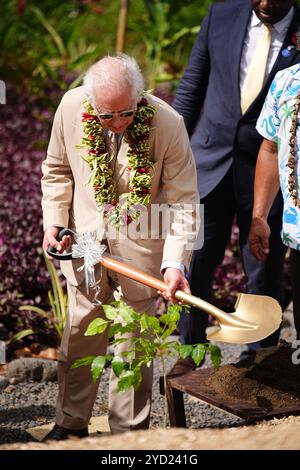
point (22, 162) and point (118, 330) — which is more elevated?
point (118, 330)

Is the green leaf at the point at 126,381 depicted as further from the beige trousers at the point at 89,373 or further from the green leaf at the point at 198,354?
the beige trousers at the point at 89,373

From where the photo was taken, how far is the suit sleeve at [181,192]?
392cm

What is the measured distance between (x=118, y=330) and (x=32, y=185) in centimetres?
390

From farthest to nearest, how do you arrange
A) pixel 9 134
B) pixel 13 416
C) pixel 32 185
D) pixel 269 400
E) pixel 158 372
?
1. pixel 9 134
2. pixel 32 185
3. pixel 158 372
4. pixel 13 416
5. pixel 269 400

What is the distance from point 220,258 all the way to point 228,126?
71 centimetres

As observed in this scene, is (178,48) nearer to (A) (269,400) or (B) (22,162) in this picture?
(B) (22,162)

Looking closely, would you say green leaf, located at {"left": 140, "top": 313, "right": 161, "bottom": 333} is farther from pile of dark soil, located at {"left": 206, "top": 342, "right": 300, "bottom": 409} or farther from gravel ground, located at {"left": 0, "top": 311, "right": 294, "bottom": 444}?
gravel ground, located at {"left": 0, "top": 311, "right": 294, "bottom": 444}

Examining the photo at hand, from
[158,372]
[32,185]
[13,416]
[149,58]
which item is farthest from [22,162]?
[13,416]

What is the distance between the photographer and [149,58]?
30.9 ft

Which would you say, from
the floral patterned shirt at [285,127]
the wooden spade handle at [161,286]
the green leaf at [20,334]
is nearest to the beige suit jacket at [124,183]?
the wooden spade handle at [161,286]

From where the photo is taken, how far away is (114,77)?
3604 mm

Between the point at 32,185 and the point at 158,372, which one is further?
the point at 32,185

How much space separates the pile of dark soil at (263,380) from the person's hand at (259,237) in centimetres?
46

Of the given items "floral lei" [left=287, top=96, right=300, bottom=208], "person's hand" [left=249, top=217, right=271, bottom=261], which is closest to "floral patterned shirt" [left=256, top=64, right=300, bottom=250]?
"floral lei" [left=287, top=96, right=300, bottom=208]
